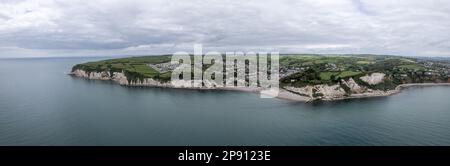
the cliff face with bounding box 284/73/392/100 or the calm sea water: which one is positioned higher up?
the cliff face with bounding box 284/73/392/100

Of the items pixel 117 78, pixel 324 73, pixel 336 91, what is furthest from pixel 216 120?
pixel 117 78

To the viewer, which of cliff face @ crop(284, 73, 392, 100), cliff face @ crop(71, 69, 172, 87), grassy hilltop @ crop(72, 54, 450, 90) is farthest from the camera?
cliff face @ crop(71, 69, 172, 87)

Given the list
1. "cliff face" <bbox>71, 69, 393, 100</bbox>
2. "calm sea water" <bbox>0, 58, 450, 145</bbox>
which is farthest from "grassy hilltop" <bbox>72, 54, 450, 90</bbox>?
"calm sea water" <bbox>0, 58, 450, 145</bbox>

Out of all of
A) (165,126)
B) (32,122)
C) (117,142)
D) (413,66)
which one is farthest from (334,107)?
(413,66)

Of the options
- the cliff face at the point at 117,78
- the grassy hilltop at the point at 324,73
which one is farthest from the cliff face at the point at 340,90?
the cliff face at the point at 117,78

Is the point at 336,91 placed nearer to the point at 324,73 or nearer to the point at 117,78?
the point at 324,73

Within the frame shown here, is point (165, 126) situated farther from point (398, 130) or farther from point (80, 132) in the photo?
point (398, 130)
